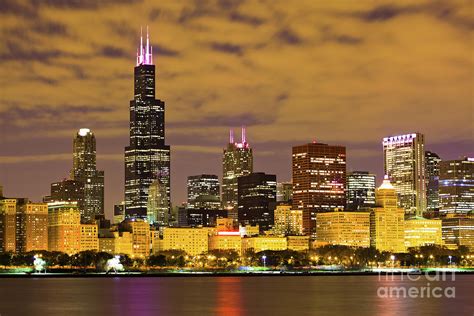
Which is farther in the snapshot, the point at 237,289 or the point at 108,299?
the point at 237,289

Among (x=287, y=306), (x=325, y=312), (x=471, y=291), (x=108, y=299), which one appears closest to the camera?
(x=325, y=312)

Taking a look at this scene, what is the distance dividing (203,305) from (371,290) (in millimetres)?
35072

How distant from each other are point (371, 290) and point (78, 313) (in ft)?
158

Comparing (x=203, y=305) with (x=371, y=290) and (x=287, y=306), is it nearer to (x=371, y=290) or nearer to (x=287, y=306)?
(x=287, y=306)

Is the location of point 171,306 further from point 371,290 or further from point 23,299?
point 371,290

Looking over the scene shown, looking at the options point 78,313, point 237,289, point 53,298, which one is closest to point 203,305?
point 78,313

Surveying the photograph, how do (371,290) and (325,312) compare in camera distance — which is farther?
(371,290)

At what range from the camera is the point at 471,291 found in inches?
5231

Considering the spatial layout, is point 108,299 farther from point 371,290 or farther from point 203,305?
point 371,290

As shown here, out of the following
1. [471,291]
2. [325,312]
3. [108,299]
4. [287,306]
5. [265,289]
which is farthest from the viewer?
[265,289]

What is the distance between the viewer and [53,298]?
12425 cm

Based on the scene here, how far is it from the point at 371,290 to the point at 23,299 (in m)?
43.0

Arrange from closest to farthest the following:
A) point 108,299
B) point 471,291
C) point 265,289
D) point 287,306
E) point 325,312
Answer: point 325,312
point 287,306
point 108,299
point 471,291
point 265,289

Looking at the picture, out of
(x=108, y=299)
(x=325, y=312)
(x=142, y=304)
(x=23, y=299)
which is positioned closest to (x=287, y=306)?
(x=325, y=312)
